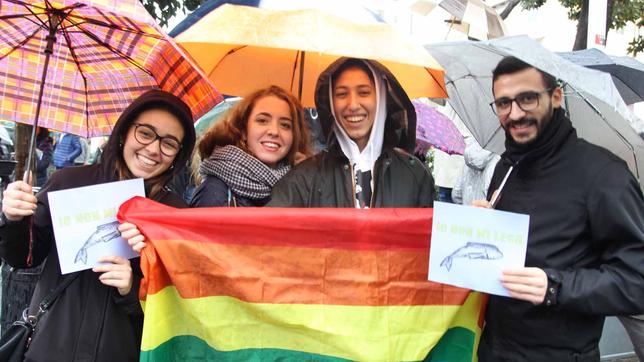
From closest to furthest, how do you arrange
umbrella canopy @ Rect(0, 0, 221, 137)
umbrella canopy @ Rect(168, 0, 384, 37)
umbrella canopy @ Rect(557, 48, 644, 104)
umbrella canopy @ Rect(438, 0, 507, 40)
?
1. umbrella canopy @ Rect(168, 0, 384, 37)
2. umbrella canopy @ Rect(0, 0, 221, 137)
3. umbrella canopy @ Rect(557, 48, 644, 104)
4. umbrella canopy @ Rect(438, 0, 507, 40)

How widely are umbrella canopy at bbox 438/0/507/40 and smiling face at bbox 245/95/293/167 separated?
5.42 metres

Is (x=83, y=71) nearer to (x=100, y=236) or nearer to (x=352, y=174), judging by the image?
(x=100, y=236)

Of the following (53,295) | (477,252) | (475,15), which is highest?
(475,15)

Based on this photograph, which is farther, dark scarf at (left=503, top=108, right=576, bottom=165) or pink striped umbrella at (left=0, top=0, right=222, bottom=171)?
pink striped umbrella at (left=0, top=0, right=222, bottom=171)

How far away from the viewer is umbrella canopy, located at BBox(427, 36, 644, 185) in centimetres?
215

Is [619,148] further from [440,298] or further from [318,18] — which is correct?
[318,18]

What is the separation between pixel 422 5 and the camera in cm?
1074

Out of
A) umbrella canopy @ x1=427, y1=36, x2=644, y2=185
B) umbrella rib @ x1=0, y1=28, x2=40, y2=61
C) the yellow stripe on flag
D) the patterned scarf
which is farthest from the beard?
umbrella rib @ x1=0, y1=28, x2=40, y2=61

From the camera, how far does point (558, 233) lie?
2.18 m

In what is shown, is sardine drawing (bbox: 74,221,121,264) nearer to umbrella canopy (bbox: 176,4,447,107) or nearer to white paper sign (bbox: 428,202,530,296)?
umbrella canopy (bbox: 176,4,447,107)

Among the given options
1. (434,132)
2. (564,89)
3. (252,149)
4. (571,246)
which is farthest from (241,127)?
(434,132)

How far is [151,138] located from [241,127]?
0.74 meters

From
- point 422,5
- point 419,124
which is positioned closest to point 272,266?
point 419,124

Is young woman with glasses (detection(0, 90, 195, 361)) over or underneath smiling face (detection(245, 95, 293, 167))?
underneath
